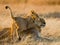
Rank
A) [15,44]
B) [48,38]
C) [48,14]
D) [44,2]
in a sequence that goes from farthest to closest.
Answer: [44,2] → [48,14] → [48,38] → [15,44]

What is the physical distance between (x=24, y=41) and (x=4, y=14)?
89 cm

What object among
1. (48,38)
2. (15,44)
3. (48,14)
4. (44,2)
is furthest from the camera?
(44,2)

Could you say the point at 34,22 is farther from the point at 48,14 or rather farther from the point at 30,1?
the point at 30,1

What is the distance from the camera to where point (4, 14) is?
103 inches

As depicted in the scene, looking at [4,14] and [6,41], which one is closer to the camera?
[6,41]

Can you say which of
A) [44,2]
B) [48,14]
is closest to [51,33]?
Answer: [48,14]

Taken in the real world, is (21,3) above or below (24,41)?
above

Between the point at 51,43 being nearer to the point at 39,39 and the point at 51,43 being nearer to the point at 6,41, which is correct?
the point at 39,39

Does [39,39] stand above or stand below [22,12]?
below

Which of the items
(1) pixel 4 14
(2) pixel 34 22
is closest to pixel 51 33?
(2) pixel 34 22

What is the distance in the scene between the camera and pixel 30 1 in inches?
117

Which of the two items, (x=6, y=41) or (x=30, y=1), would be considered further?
(x=30, y=1)

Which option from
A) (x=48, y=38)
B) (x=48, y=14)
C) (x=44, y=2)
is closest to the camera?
(x=48, y=38)

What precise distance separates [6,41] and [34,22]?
0.28 metres
